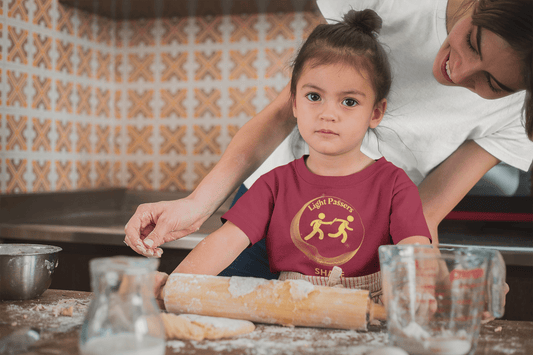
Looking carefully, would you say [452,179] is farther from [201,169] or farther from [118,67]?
[118,67]

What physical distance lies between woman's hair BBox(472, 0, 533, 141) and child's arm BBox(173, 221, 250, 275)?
0.53m

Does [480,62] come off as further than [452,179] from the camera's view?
No

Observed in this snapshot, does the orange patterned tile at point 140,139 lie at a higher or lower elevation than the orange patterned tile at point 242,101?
lower

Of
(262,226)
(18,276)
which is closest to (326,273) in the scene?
(262,226)

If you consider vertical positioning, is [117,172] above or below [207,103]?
below

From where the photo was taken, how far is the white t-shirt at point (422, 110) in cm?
109

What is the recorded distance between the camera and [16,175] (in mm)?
1765

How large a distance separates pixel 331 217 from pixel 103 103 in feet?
5.47

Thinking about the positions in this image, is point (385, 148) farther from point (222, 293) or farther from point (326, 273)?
point (222, 293)

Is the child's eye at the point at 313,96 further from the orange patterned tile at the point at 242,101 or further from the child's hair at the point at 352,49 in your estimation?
the orange patterned tile at the point at 242,101

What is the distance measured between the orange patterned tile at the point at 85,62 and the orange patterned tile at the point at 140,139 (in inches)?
11.8

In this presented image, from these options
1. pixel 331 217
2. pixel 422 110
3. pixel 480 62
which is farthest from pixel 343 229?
pixel 422 110

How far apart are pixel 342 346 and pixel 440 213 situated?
588 millimetres

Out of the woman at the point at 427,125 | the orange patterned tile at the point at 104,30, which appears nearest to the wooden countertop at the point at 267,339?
the woman at the point at 427,125
